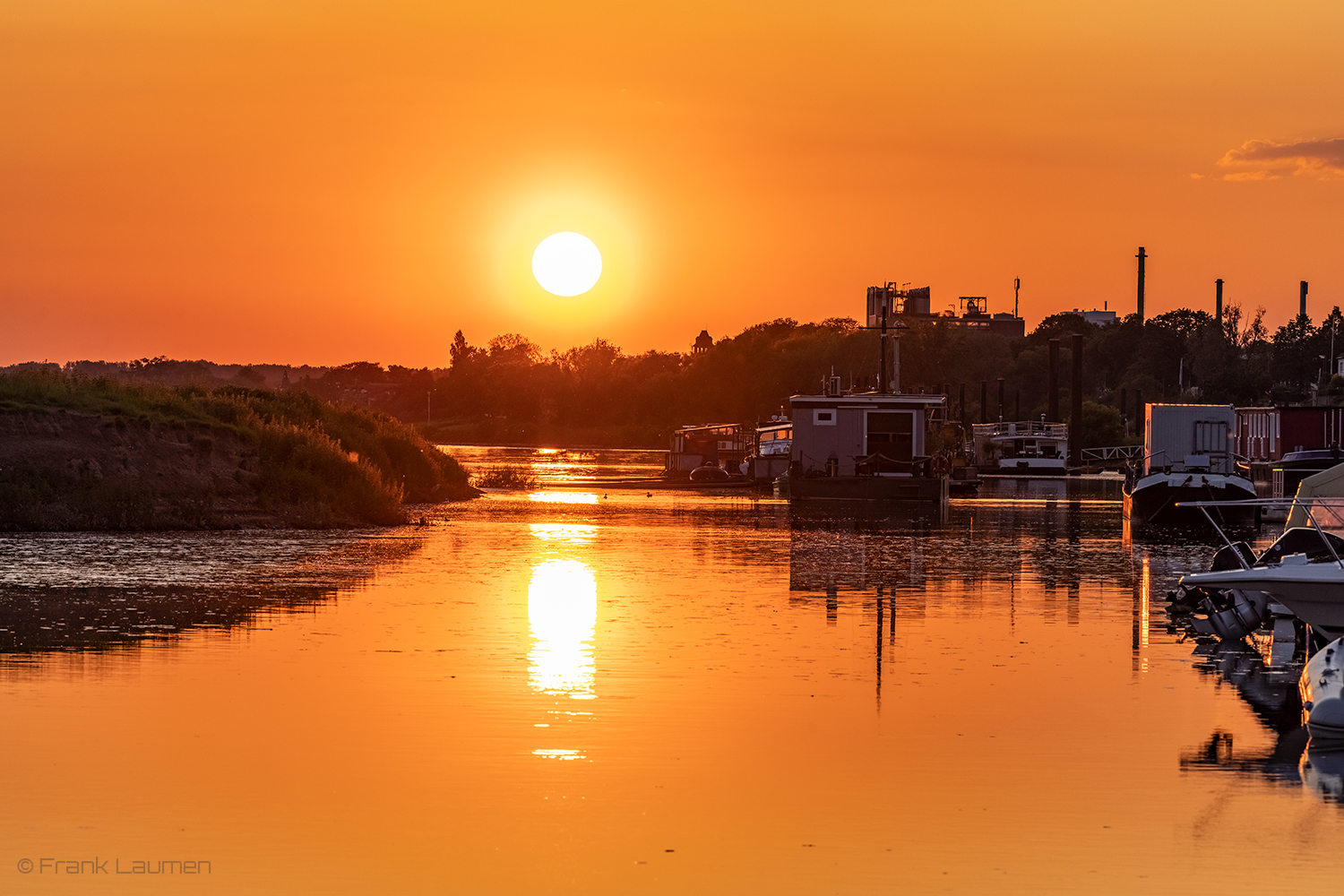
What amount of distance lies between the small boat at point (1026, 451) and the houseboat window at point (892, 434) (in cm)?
3857

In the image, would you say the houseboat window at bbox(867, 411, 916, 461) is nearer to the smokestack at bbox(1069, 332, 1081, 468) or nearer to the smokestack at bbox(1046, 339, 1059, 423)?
the smokestack at bbox(1069, 332, 1081, 468)

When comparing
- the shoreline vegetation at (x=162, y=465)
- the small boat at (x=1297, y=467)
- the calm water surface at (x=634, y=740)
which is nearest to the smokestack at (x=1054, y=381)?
the small boat at (x=1297, y=467)

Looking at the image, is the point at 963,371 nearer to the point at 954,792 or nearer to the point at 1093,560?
the point at 1093,560

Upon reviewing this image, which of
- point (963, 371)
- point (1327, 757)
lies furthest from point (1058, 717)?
point (963, 371)

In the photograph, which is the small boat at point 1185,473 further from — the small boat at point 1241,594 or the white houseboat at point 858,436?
the small boat at point 1241,594

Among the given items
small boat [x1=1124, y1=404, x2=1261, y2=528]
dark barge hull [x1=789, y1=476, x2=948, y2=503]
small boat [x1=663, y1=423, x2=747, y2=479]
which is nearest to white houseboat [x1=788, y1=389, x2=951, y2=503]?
dark barge hull [x1=789, y1=476, x2=948, y2=503]

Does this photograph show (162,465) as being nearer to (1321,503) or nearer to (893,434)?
(1321,503)

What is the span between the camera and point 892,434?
222 feet

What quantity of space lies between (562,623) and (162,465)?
942 inches

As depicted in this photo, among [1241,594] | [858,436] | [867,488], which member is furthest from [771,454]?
[1241,594]

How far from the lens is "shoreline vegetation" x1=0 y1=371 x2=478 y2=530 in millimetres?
40750

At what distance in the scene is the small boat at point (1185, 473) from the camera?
5325 cm

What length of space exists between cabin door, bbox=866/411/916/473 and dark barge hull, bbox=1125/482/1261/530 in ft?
46.9

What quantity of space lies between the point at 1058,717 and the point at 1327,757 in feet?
8.90
